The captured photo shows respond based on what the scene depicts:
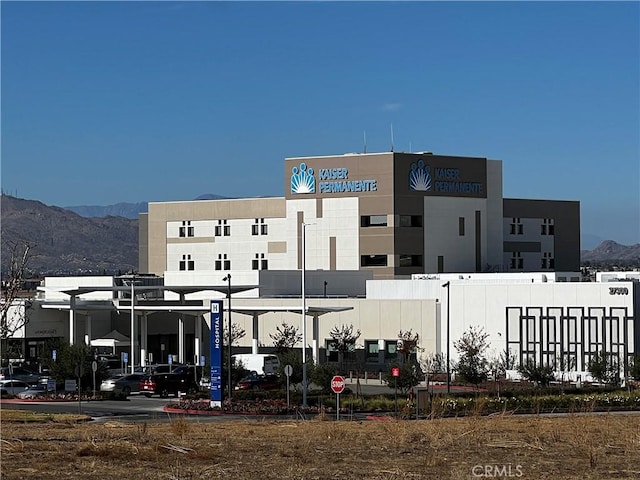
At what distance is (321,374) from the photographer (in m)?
62.6

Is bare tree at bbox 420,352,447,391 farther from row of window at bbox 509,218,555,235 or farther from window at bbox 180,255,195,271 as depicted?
window at bbox 180,255,195,271

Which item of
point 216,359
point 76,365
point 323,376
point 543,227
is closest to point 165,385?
point 76,365

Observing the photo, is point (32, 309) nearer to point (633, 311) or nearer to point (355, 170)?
point (355, 170)

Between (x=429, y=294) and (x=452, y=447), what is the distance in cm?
6106

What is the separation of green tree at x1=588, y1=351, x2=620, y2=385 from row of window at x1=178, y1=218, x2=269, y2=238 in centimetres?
4760

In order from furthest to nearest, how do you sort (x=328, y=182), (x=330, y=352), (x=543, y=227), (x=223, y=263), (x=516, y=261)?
(x=543, y=227) → (x=516, y=261) → (x=223, y=263) → (x=328, y=182) → (x=330, y=352)

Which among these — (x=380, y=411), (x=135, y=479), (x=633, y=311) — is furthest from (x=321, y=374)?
(x=135, y=479)

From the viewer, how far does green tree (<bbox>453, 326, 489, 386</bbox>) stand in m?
67.9

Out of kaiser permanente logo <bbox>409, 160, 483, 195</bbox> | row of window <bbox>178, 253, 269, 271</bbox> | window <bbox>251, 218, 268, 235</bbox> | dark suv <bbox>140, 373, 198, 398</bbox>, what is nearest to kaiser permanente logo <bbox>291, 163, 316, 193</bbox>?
window <bbox>251, 218, 268, 235</bbox>

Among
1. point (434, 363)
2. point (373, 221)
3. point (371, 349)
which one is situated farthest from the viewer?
point (373, 221)

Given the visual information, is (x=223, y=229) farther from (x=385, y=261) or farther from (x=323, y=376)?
(x=323, y=376)
